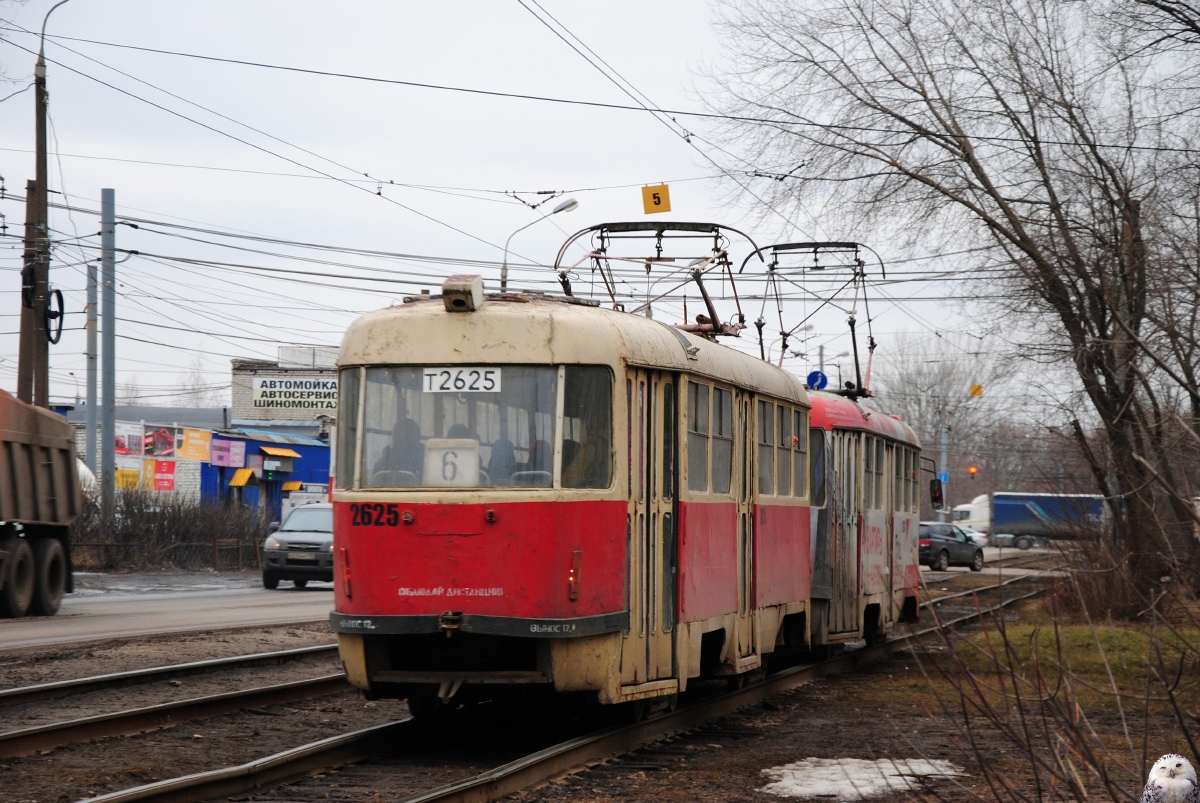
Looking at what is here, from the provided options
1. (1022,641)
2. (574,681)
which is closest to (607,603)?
(574,681)

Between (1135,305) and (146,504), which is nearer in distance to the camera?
(1135,305)

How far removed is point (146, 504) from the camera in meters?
33.8

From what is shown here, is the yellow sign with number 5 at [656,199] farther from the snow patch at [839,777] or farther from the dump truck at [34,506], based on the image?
the snow patch at [839,777]

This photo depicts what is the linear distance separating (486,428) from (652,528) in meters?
1.34

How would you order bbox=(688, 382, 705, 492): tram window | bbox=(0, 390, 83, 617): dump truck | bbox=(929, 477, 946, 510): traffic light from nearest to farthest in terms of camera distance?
bbox=(688, 382, 705, 492): tram window < bbox=(929, 477, 946, 510): traffic light < bbox=(0, 390, 83, 617): dump truck

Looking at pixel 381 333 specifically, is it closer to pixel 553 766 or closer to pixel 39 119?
pixel 553 766

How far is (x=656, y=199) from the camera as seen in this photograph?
21.8 m

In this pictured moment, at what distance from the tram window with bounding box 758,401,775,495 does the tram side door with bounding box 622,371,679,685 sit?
2307 millimetres

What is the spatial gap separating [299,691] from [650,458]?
4004mm

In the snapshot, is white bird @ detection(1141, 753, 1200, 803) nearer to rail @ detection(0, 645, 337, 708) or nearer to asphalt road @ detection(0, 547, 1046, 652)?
rail @ detection(0, 645, 337, 708)

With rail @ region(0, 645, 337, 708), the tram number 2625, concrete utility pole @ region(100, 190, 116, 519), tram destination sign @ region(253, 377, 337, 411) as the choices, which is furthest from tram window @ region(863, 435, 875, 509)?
tram destination sign @ region(253, 377, 337, 411)

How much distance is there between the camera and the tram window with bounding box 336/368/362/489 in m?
8.84

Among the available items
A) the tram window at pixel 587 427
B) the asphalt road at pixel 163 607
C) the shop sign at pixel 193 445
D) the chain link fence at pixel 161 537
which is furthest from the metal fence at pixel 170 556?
the tram window at pixel 587 427

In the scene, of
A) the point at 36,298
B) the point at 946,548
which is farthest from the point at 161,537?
the point at 946,548
